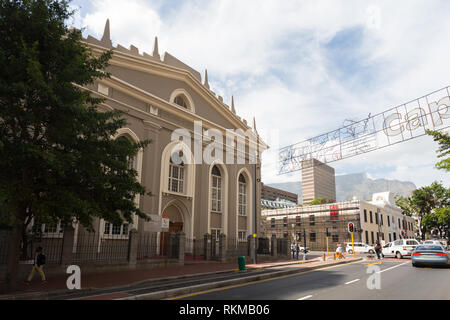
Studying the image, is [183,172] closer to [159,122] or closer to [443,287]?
[159,122]

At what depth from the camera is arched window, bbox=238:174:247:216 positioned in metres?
31.2

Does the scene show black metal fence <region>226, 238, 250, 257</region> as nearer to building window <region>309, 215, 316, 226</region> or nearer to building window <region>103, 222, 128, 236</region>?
building window <region>103, 222, 128, 236</region>

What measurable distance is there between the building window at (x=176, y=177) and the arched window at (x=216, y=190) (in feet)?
11.8

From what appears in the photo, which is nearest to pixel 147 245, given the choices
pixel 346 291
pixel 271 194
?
pixel 346 291

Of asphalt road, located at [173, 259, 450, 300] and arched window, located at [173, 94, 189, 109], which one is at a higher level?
arched window, located at [173, 94, 189, 109]

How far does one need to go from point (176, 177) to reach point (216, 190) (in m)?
4.65

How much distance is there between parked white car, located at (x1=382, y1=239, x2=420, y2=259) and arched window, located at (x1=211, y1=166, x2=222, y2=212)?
16.6m

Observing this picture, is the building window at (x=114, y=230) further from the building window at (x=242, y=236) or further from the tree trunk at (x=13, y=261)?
the building window at (x=242, y=236)

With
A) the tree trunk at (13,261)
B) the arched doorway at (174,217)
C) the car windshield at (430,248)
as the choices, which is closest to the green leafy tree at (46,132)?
the tree trunk at (13,261)

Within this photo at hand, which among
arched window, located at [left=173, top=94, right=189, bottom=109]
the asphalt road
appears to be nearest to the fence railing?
the asphalt road

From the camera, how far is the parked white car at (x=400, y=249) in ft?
95.0

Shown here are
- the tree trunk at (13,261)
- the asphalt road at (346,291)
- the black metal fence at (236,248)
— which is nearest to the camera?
the asphalt road at (346,291)
